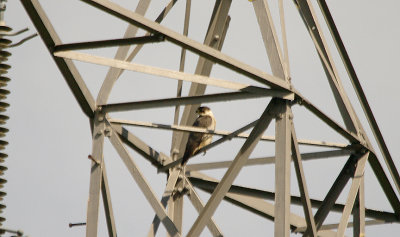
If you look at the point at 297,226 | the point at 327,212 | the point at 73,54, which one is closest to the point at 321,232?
the point at 297,226

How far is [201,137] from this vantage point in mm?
15406

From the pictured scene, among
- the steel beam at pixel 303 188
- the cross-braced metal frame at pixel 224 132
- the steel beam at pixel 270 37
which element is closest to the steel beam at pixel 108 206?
the cross-braced metal frame at pixel 224 132

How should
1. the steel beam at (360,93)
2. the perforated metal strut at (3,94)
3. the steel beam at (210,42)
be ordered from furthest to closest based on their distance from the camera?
1. the steel beam at (210,42)
2. the steel beam at (360,93)
3. the perforated metal strut at (3,94)

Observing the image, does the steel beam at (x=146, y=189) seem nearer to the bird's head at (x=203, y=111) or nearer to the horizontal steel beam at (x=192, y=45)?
the horizontal steel beam at (x=192, y=45)

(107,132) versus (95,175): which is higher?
(107,132)

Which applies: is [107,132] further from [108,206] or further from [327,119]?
[327,119]

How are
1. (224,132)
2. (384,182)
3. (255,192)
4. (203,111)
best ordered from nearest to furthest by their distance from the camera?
(224,132)
(384,182)
(255,192)
(203,111)

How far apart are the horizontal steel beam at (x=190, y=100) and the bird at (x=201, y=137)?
3.34 feet

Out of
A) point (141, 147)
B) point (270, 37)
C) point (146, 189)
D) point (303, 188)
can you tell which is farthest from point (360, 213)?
point (141, 147)

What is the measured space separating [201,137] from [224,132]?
3.32m

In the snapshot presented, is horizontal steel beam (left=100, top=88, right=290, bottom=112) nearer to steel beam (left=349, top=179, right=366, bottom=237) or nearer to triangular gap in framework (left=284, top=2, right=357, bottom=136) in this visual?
triangular gap in framework (left=284, top=2, right=357, bottom=136)

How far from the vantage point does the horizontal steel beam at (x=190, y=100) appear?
10141 millimetres

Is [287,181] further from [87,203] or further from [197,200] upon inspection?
[197,200]

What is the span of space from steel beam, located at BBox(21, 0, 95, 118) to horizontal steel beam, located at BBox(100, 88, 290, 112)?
23 centimetres
